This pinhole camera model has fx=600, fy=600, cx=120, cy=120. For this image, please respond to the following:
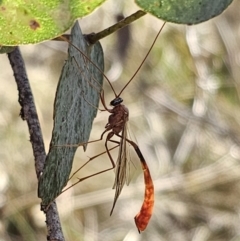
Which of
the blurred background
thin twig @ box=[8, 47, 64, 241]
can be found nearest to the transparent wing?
thin twig @ box=[8, 47, 64, 241]

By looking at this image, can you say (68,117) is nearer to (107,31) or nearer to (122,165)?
(107,31)

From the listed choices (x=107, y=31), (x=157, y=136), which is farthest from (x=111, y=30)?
(x=157, y=136)

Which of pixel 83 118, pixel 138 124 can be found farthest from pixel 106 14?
pixel 83 118

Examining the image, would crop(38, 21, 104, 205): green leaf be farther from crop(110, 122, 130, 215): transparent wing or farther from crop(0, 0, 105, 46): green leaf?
crop(110, 122, 130, 215): transparent wing

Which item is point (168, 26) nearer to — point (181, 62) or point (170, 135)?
point (181, 62)

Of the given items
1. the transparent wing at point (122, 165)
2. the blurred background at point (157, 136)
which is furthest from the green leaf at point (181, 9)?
the blurred background at point (157, 136)

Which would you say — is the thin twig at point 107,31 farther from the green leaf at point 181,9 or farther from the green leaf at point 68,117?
the green leaf at point 181,9
